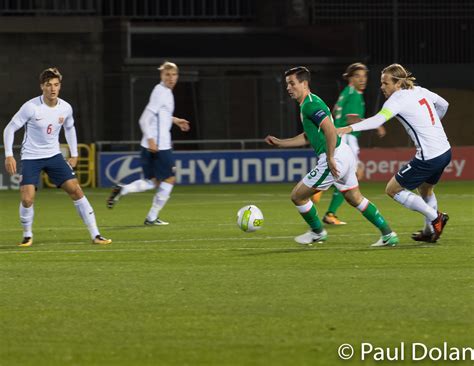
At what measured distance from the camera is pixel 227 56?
123 ft

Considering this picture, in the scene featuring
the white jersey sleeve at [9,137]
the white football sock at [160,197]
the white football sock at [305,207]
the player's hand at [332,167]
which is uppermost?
the white jersey sleeve at [9,137]

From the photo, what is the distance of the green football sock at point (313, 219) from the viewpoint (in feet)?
48.5

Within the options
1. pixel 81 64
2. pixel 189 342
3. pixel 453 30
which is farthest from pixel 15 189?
pixel 189 342

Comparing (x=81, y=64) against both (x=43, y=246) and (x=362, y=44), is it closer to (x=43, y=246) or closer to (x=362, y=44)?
(x=362, y=44)

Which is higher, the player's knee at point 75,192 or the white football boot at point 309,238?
the player's knee at point 75,192

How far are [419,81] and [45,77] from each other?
2336 cm

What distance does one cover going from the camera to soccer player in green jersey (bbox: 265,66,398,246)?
554 inches

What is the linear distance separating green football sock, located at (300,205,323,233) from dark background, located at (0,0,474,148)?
19.4 meters

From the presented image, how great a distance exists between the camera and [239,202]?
985 inches

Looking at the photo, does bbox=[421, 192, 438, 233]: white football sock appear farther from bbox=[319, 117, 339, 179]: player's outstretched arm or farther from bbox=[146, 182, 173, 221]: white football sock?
bbox=[146, 182, 173, 221]: white football sock

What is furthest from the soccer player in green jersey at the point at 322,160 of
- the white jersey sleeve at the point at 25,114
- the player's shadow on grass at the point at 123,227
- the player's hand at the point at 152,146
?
the player's hand at the point at 152,146

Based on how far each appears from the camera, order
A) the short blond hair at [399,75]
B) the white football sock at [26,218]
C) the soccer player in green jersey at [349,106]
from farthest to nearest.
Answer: the soccer player in green jersey at [349,106], the white football sock at [26,218], the short blond hair at [399,75]

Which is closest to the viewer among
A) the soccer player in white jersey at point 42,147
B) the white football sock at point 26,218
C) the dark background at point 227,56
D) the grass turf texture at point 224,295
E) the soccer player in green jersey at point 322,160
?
the grass turf texture at point 224,295

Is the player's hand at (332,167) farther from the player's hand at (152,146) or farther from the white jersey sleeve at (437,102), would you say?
the player's hand at (152,146)
